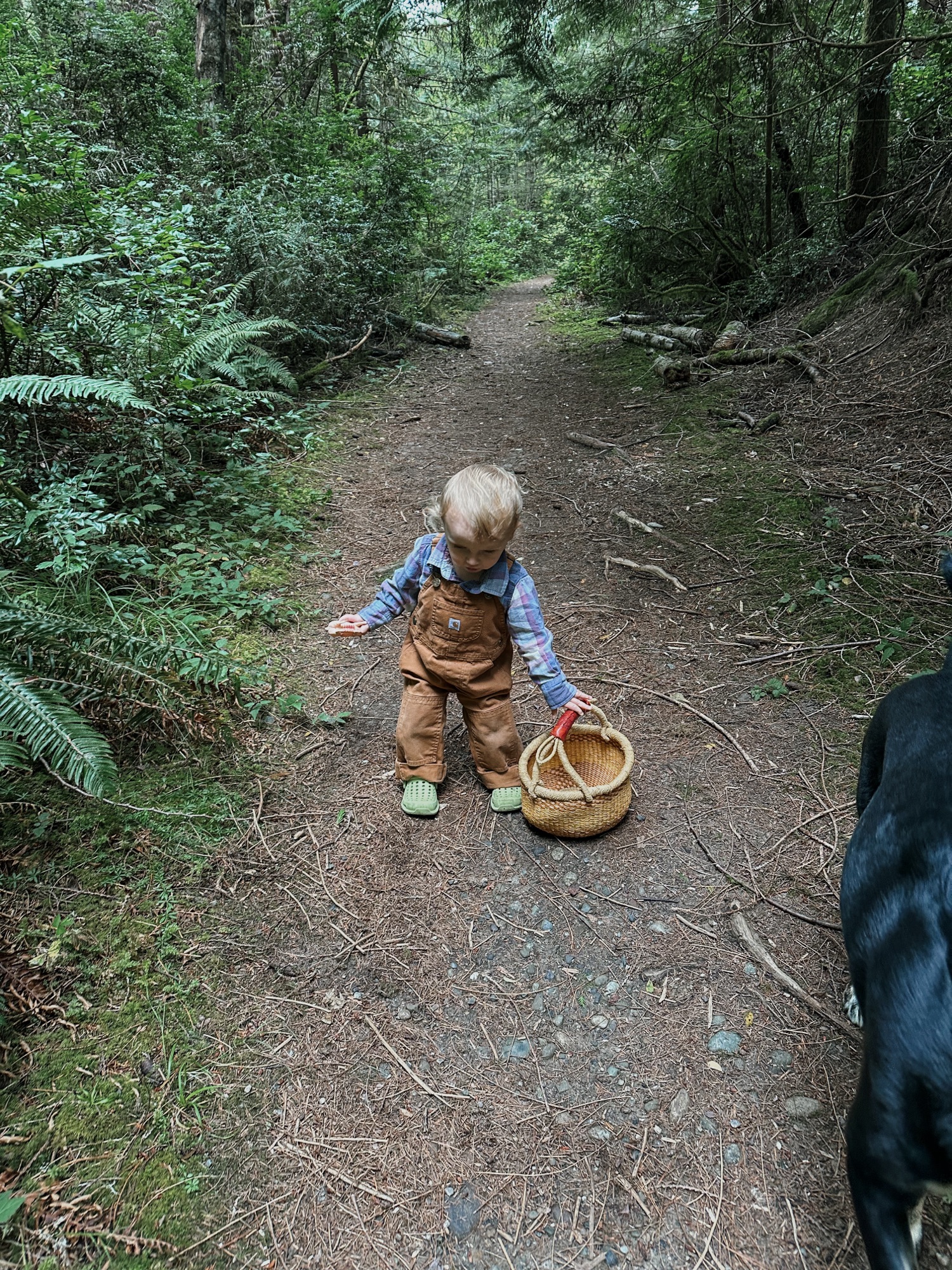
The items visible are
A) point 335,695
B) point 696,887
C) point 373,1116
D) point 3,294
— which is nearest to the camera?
point 373,1116

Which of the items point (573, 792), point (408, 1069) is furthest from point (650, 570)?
point (408, 1069)

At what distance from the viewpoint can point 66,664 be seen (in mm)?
2617

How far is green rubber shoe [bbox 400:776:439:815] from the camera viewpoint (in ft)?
9.37

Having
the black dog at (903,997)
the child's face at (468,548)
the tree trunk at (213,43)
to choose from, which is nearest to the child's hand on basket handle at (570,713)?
the child's face at (468,548)

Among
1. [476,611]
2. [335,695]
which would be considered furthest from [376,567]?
[476,611]

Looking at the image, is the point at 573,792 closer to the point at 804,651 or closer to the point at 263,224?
the point at 804,651

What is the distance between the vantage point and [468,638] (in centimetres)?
278

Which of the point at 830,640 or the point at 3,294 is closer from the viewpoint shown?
the point at 3,294

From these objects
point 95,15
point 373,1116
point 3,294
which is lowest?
point 373,1116

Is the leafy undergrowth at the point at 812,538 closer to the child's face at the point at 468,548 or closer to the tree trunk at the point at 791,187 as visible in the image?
the child's face at the point at 468,548

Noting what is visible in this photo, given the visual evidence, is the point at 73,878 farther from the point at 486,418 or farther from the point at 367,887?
the point at 486,418

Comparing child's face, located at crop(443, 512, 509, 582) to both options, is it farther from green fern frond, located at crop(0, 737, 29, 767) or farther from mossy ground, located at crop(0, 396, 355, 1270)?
green fern frond, located at crop(0, 737, 29, 767)

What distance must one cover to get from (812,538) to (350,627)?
3102 millimetres

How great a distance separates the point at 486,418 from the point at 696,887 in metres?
6.11
